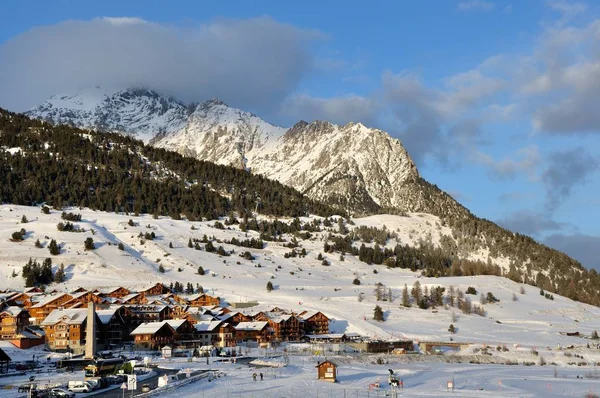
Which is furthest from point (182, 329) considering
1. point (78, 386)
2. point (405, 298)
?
point (78, 386)

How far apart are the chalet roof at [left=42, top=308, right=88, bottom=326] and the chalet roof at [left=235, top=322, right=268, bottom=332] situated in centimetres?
2312

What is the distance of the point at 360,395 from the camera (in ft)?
178

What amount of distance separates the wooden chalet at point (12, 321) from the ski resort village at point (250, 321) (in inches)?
9.1

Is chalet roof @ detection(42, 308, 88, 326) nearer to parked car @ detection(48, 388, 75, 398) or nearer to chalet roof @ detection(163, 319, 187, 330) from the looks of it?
chalet roof @ detection(163, 319, 187, 330)

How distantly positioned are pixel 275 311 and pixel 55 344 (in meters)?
38.0

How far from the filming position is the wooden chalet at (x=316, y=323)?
112688mm

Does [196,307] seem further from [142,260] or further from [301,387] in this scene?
[301,387]

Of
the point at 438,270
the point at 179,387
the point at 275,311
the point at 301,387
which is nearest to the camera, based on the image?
the point at 179,387

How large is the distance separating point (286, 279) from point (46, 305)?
192 feet

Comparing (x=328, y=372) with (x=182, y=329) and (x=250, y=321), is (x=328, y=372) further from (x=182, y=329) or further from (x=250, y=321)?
(x=250, y=321)

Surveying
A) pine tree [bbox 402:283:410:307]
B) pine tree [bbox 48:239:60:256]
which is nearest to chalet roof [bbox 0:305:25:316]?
pine tree [bbox 48:239:60:256]

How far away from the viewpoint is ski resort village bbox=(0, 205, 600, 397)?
61.9 metres

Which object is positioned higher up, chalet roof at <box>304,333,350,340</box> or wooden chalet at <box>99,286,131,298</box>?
wooden chalet at <box>99,286,131,298</box>

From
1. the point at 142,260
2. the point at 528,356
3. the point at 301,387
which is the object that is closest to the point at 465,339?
the point at 528,356
